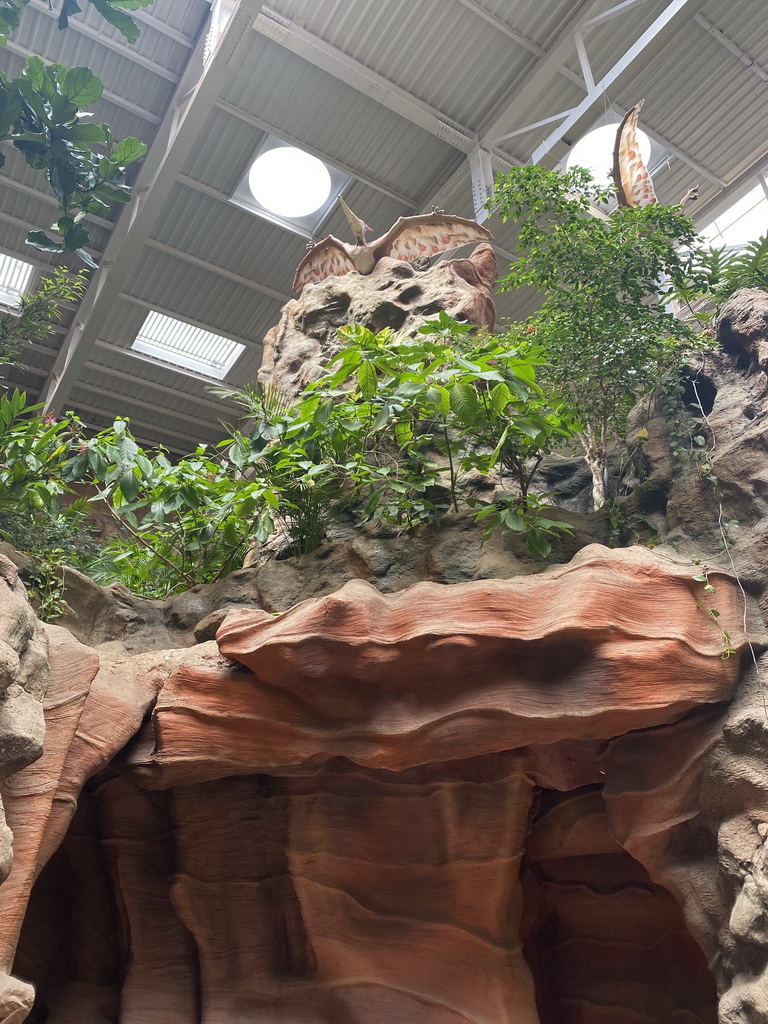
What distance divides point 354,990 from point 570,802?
4.31ft

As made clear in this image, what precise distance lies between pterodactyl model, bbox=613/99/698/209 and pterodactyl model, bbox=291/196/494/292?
1.17m

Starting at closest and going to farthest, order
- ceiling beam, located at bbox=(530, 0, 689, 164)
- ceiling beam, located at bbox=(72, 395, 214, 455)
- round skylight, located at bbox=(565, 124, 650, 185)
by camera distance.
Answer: ceiling beam, located at bbox=(530, 0, 689, 164), round skylight, located at bbox=(565, 124, 650, 185), ceiling beam, located at bbox=(72, 395, 214, 455)

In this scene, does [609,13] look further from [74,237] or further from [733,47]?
[74,237]

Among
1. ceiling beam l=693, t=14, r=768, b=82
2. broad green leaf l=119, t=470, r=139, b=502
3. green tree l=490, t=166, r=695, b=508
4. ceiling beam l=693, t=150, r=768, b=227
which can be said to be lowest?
broad green leaf l=119, t=470, r=139, b=502

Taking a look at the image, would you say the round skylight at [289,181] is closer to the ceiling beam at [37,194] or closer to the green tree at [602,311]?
the ceiling beam at [37,194]

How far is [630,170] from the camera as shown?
5.03 m

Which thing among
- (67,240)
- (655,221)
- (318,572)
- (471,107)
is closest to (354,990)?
(318,572)

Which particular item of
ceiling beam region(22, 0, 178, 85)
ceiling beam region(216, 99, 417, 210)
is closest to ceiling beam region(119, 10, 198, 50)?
ceiling beam region(22, 0, 178, 85)

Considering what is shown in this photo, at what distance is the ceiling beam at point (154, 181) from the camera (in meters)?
6.38

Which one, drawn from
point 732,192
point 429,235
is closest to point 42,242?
point 429,235

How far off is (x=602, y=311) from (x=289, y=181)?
16.2 ft

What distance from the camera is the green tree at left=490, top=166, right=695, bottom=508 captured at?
385cm

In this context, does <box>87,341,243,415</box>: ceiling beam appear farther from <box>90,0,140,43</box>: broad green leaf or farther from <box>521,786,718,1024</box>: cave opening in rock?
<box>521,786,718,1024</box>: cave opening in rock

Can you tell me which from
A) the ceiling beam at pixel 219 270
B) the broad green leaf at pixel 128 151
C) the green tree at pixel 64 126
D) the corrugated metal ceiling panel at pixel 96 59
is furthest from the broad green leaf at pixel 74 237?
the ceiling beam at pixel 219 270
